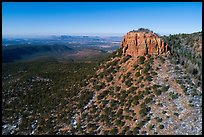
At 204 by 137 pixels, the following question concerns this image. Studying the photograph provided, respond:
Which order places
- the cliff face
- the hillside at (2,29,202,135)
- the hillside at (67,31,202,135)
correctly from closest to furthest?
the hillside at (67,31,202,135), the hillside at (2,29,202,135), the cliff face

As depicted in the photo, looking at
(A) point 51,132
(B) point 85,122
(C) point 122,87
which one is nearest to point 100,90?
(C) point 122,87

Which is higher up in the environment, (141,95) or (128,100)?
(141,95)

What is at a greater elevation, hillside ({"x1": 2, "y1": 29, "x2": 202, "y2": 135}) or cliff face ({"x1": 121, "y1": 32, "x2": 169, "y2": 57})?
cliff face ({"x1": 121, "y1": 32, "x2": 169, "y2": 57})

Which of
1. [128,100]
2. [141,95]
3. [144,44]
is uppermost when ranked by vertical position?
[144,44]

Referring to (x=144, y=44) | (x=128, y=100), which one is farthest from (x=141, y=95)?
(x=144, y=44)

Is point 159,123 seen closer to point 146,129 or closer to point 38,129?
point 146,129

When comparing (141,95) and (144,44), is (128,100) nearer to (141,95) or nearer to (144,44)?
(141,95)

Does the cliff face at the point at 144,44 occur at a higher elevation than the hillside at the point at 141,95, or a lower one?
higher

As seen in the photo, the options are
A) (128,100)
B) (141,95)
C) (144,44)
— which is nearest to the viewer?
(141,95)
